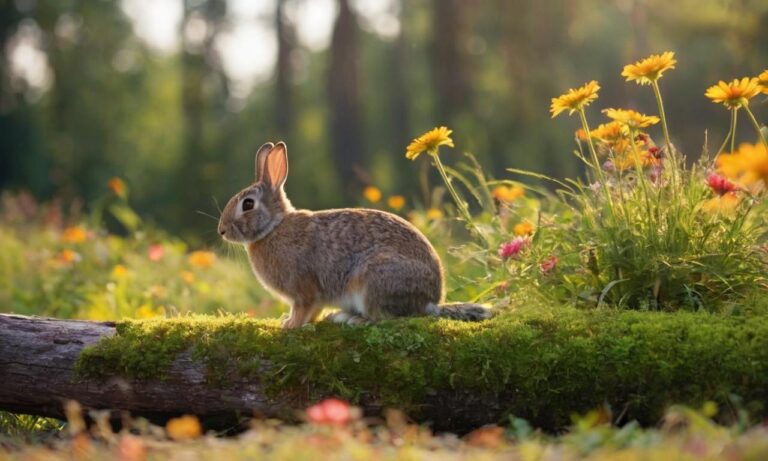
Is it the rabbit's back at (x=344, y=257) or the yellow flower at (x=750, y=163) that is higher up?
the yellow flower at (x=750, y=163)

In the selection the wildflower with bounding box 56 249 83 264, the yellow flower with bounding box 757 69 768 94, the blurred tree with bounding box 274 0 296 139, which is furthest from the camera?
the blurred tree with bounding box 274 0 296 139

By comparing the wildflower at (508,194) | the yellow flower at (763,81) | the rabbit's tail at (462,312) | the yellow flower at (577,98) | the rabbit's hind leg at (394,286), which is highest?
the yellow flower at (763,81)

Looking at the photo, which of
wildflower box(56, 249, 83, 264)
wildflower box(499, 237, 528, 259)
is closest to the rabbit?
wildflower box(499, 237, 528, 259)

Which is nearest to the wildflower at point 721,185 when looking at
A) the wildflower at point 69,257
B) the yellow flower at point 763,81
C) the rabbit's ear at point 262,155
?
the yellow flower at point 763,81

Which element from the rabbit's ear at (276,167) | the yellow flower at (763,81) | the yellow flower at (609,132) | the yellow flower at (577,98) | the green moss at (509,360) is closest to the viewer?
the green moss at (509,360)

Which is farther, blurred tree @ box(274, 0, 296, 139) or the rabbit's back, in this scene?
blurred tree @ box(274, 0, 296, 139)

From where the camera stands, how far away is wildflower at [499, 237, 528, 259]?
5883 millimetres

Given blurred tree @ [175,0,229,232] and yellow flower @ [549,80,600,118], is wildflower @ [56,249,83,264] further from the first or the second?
blurred tree @ [175,0,229,232]

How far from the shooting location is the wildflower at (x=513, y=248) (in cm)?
588

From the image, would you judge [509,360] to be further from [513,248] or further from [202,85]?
[202,85]

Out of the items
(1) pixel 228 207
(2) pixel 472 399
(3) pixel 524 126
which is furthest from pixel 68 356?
(3) pixel 524 126

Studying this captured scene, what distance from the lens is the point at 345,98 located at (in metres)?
23.9

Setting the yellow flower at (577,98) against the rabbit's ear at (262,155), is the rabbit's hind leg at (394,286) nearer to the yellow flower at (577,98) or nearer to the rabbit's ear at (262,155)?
the rabbit's ear at (262,155)

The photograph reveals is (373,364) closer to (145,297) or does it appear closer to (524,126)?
(145,297)
